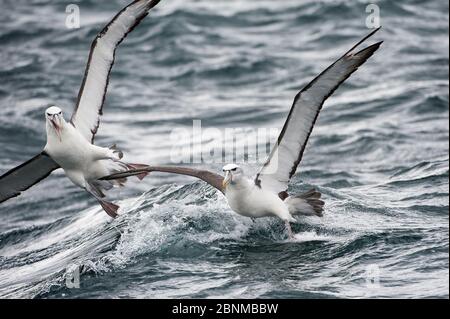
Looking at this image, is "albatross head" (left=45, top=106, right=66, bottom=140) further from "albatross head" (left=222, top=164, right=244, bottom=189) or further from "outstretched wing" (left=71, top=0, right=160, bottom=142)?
"albatross head" (left=222, top=164, right=244, bottom=189)

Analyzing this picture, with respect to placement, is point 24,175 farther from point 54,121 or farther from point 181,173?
point 181,173

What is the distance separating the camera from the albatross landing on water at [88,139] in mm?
11547

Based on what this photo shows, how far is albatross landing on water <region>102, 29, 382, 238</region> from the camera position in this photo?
10.7 metres

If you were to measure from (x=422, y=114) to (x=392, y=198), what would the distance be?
20.3 feet

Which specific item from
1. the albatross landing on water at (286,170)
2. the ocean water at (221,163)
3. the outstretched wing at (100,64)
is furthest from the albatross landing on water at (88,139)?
the ocean water at (221,163)

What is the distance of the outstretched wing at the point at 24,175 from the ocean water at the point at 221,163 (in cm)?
111

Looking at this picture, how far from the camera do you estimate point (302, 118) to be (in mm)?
11016

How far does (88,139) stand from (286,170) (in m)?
2.72

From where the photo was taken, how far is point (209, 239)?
38.4 ft

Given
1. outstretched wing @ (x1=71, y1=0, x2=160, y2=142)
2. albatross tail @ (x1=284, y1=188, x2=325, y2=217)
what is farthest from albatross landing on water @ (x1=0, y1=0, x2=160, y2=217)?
albatross tail @ (x1=284, y1=188, x2=325, y2=217)

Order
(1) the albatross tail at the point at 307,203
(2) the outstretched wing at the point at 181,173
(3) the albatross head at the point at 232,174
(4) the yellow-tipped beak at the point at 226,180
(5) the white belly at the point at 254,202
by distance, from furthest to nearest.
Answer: (1) the albatross tail at the point at 307,203 → (2) the outstretched wing at the point at 181,173 → (5) the white belly at the point at 254,202 → (3) the albatross head at the point at 232,174 → (4) the yellow-tipped beak at the point at 226,180

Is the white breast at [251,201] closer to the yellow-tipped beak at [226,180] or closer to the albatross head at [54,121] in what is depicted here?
the yellow-tipped beak at [226,180]
